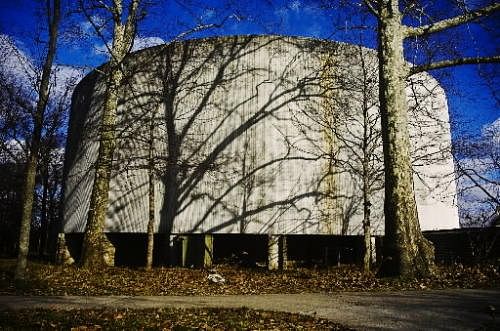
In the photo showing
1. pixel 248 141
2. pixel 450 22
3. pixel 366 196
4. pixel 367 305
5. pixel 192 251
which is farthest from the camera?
pixel 192 251

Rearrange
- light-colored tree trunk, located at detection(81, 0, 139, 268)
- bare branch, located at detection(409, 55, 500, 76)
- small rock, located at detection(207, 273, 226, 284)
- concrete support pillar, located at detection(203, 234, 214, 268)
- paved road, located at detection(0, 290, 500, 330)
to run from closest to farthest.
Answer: paved road, located at detection(0, 290, 500, 330), bare branch, located at detection(409, 55, 500, 76), small rock, located at detection(207, 273, 226, 284), light-colored tree trunk, located at detection(81, 0, 139, 268), concrete support pillar, located at detection(203, 234, 214, 268)

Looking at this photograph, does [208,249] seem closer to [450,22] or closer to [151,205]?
[151,205]

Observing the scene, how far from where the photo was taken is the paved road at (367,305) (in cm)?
526

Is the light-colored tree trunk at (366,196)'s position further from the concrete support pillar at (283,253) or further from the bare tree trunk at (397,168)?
the bare tree trunk at (397,168)

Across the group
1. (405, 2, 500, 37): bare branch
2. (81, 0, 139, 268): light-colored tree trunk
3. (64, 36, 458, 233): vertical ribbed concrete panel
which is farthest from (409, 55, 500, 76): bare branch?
(81, 0, 139, 268): light-colored tree trunk

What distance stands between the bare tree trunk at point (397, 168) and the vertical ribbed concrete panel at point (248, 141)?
5.80 metres

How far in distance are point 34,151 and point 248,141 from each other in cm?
773

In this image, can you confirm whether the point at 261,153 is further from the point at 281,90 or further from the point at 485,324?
the point at 485,324

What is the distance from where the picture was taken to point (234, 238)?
19406 millimetres

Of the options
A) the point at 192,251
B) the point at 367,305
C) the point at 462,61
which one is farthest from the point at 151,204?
the point at 462,61

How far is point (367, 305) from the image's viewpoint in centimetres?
655

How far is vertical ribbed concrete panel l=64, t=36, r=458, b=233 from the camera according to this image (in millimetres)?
15812

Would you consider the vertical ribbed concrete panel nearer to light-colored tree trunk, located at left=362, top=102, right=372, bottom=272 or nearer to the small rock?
light-colored tree trunk, located at left=362, top=102, right=372, bottom=272

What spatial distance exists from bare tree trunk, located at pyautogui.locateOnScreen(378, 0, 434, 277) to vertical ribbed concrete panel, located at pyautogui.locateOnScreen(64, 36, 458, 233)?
5795mm
